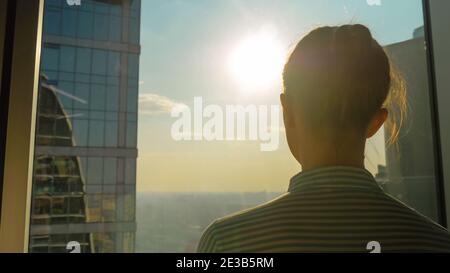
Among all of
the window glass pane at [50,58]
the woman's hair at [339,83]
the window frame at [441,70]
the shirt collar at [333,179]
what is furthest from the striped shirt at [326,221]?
the window glass pane at [50,58]

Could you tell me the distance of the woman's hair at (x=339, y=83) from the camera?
850 mm

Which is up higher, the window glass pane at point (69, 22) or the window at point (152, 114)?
the window glass pane at point (69, 22)

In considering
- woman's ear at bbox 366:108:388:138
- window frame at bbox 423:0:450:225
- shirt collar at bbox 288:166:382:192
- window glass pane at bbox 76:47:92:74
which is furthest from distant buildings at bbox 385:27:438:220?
window glass pane at bbox 76:47:92:74

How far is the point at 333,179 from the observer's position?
0.80m

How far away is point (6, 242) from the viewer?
0.94m

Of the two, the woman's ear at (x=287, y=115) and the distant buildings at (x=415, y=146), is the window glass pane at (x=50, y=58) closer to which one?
the woman's ear at (x=287, y=115)

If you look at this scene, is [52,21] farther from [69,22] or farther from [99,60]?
[99,60]

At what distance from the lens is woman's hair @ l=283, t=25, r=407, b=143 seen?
0.85 m

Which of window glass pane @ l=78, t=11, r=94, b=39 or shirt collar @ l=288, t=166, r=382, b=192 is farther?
window glass pane @ l=78, t=11, r=94, b=39

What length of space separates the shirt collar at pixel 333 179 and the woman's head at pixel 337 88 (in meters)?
0.08

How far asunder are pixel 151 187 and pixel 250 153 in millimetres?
263

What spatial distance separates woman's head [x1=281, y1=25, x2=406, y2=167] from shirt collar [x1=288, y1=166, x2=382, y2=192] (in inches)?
3.0

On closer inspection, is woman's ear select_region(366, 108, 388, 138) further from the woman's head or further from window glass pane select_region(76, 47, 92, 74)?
window glass pane select_region(76, 47, 92, 74)
